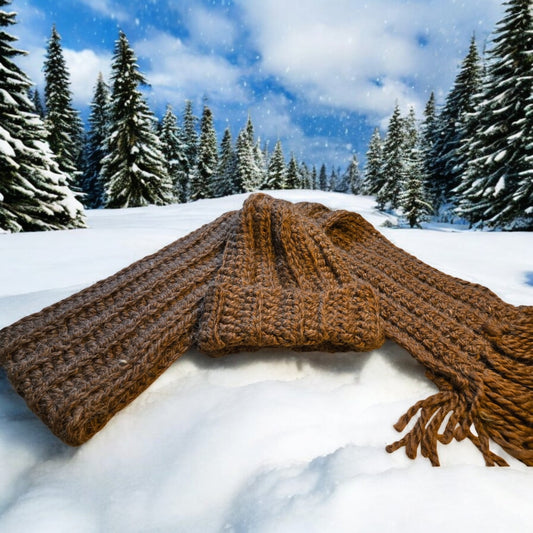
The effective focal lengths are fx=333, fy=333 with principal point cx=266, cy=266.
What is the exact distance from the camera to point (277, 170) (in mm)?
31062

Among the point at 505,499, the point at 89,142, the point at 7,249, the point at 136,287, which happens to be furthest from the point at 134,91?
→ the point at 505,499

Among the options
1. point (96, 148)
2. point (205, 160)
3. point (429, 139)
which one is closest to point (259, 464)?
point (429, 139)

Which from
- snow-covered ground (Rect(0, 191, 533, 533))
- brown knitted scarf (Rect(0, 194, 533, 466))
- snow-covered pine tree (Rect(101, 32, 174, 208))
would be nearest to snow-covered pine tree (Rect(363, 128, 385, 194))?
snow-covered pine tree (Rect(101, 32, 174, 208))

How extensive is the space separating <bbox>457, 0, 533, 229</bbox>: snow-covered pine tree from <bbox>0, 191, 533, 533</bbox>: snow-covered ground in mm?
12720

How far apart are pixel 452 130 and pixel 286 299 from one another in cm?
2524

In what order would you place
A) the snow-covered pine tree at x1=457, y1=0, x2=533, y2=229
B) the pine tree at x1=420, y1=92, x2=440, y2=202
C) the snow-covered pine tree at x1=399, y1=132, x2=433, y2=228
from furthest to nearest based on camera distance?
the pine tree at x1=420, y1=92, x2=440, y2=202
the snow-covered pine tree at x1=399, y1=132, x2=433, y2=228
the snow-covered pine tree at x1=457, y1=0, x2=533, y2=229

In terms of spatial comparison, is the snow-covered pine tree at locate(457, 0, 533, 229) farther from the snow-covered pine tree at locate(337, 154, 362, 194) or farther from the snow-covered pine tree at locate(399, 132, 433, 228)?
the snow-covered pine tree at locate(337, 154, 362, 194)

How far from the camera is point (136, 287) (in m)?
1.27

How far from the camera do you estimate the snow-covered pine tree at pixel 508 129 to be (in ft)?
37.0

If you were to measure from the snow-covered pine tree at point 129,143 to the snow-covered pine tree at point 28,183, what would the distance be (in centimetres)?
928

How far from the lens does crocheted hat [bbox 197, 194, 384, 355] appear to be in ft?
3.12

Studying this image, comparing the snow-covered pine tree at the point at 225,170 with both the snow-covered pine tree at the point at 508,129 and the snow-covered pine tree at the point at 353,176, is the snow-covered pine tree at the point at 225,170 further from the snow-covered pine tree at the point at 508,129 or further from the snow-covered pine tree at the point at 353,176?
the snow-covered pine tree at the point at 353,176

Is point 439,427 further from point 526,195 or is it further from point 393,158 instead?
point 393,158

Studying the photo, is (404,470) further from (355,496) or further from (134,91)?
(134,91)
